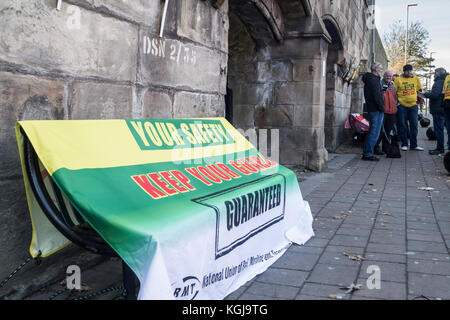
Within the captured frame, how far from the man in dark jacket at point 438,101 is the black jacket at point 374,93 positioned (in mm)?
1655

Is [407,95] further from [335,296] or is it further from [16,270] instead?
[16,270]

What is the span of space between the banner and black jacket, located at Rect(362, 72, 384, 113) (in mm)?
6150

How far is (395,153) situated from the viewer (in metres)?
9.89

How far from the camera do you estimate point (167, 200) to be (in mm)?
2490

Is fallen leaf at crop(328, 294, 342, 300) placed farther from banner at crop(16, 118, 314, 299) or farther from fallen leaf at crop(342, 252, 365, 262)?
fallen leaf at crop(342, 252, 365, 262)

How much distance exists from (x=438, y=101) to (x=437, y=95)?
0.14 meters

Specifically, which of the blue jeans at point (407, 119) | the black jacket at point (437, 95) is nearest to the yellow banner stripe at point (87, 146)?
the black jacket at point (437, 95)

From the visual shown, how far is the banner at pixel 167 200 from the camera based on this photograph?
6.82 ft

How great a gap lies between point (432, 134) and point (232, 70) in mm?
8467

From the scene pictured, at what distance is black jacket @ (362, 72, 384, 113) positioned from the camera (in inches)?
360

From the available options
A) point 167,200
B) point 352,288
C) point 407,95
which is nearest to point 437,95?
point 407,95

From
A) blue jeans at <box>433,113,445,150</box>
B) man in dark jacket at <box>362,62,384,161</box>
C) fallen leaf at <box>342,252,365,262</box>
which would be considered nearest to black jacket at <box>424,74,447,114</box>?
blue jeans at <box>433,113,445,150</box>

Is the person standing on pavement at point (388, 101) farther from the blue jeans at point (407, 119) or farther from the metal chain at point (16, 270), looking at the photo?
the metal chain at point (16, 270)
